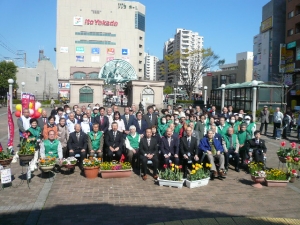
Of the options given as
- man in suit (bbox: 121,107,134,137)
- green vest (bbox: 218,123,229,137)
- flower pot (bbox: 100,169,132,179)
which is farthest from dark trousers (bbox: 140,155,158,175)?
green vest (bbox: 218,123,229,137)

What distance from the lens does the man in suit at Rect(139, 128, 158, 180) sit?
881 centimetres

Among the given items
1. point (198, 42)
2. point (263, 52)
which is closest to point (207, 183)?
point (263, 52)

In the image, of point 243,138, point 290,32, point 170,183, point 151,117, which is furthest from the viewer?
point 290,32

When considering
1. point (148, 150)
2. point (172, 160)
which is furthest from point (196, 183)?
point (148, 150)

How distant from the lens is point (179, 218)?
594 cm

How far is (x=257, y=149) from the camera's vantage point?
957 cm

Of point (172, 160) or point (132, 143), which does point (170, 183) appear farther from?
point (132, 143)

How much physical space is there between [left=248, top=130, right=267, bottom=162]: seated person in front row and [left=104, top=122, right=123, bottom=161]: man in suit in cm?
419

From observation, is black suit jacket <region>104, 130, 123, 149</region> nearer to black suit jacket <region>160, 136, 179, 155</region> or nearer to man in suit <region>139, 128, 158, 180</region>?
man in suit <region>139, 128, 158, 180</region>

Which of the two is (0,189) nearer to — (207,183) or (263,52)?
(207,183)

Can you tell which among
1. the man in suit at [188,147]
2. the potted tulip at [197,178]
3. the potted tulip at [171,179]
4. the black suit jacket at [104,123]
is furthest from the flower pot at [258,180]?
the black suit jacket at [104,123]

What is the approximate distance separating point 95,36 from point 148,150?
8664cm

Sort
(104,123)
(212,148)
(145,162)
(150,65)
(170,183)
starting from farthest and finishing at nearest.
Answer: (150,65), (104,123), (212,148), (145,162), (170,183)

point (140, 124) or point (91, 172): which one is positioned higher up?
point (140, 124)
